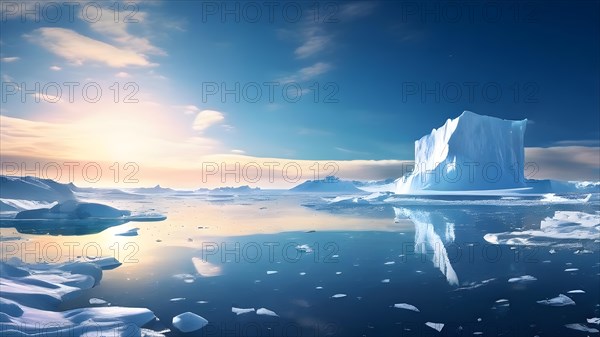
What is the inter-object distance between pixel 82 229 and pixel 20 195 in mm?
16364

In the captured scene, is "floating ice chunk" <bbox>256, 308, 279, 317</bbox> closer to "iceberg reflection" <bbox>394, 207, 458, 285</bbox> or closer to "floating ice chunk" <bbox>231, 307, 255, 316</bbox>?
"floating ice chunk" <bbox>231, 307, 255, 316</bbox>

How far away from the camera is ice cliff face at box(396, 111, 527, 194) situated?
5006 centimetres

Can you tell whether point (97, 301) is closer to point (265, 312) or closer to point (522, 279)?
point (265, 312)

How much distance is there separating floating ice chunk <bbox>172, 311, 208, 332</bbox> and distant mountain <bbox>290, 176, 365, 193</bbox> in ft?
331

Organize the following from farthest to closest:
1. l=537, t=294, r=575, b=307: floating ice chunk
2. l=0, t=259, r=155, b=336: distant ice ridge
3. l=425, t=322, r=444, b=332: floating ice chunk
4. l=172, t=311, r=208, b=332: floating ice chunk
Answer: l=537, t=294, r=575, b=307: floating ice chunk < l=172, t=311, r=208, b=332: floating ice chunk < l=425, t=322, r=444, b=332: floating ice chunk < l=0, t=259, r=155, b=336: distant ice ridge

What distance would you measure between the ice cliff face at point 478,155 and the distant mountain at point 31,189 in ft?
144

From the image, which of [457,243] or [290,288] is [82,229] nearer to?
[290,288]

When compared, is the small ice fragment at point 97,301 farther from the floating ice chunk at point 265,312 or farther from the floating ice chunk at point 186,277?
the floating ice chunk at point 265,312

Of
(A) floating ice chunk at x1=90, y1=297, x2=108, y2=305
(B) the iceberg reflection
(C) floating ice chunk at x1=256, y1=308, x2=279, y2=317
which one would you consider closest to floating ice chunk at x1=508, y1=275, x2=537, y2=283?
(B) the iceberg reflection

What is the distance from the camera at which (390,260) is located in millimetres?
14008

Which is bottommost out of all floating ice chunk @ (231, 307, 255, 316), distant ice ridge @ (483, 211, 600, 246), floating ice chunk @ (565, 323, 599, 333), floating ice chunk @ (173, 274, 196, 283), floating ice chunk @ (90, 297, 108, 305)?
floating ice chunk @ (231, 307, 255, 316)

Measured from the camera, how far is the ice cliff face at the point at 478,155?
5006 centimetres

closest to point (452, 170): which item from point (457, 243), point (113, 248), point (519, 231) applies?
point (519, 231)

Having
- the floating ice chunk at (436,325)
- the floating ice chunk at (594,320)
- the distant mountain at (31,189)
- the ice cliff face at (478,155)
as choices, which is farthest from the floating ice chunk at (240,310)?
the ice cliff face at (478,155)
